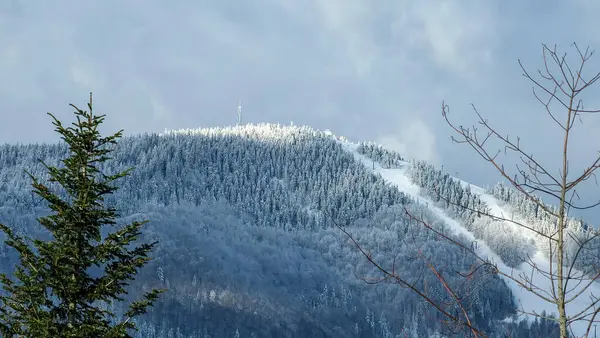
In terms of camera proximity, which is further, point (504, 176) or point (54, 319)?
point (54, 319)

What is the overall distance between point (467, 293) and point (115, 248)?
8838 millimetres

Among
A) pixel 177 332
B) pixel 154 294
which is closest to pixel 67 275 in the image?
pixel 154 294

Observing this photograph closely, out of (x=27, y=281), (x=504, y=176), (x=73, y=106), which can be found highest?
(x=73, y=106)

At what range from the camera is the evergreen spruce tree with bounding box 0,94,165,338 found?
1195 centimetres

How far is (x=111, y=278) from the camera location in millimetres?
12625

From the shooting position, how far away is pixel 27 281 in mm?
11922

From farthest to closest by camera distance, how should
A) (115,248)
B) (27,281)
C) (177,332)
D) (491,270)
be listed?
1. (177,332)
2. (115,248)
3. (27,281)
4. (491,270)

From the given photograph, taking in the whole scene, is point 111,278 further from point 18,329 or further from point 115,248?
point 18,329

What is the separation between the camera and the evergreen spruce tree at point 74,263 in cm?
1195

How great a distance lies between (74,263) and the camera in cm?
1266

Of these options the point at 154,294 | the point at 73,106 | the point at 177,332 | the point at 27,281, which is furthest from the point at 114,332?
the point at 177,332

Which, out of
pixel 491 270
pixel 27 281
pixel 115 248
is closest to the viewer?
pixel 491 270

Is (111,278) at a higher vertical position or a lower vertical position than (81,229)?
Result: lower

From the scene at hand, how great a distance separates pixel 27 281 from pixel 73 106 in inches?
146
